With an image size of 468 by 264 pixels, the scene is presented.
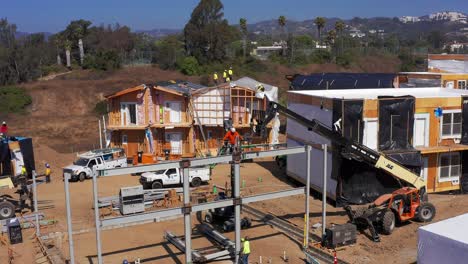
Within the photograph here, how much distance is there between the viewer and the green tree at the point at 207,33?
83.8 m

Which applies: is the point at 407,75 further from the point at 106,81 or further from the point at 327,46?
the point at 327,46

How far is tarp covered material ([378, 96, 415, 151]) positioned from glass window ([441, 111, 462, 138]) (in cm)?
251

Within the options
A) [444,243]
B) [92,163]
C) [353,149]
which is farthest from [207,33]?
[444,243]

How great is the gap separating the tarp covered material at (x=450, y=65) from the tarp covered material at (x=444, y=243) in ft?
130

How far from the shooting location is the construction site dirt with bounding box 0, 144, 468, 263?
20.5 m

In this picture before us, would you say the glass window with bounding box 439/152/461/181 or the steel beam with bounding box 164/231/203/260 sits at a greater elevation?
the glass window with bounding box 439/152/461/181

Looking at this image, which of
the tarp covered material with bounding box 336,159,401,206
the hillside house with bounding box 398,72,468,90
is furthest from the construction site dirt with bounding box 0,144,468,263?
the hillside house with bounding box 398,72,468,90

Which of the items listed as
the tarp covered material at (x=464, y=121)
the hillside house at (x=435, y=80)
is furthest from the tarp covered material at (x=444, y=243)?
the hillside house at (x=435, y=80)

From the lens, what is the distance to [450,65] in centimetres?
5347

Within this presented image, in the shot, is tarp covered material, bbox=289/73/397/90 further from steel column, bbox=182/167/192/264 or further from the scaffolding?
steel column, bbox=182/167/192/264

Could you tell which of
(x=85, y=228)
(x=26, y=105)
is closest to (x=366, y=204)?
(x=85, y=228)

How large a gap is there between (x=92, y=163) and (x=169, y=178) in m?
6.72

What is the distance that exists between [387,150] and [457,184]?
605 centimetres

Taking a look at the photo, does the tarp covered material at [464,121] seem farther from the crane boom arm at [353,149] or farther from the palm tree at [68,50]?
the palm tree at [68,50]
